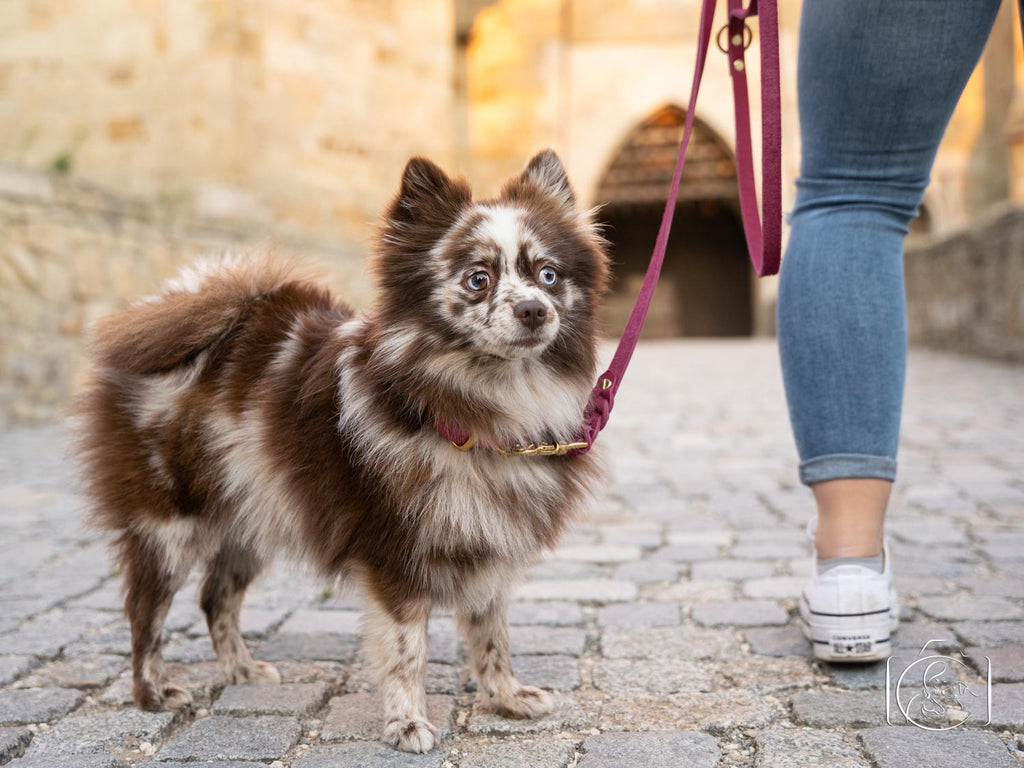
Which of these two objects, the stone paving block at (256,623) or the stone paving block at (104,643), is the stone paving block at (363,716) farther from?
the stone paving block at (104,643)

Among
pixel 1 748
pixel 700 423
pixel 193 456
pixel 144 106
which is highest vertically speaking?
pixel 144 106

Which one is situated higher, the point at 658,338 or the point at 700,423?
the point at 700,423

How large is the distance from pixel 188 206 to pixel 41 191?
15.9 feet

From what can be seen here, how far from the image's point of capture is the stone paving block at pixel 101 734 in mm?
2256

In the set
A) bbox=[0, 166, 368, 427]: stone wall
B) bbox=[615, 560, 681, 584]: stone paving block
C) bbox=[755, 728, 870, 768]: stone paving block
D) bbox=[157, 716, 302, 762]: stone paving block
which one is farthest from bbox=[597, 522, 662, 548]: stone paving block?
bbox=[0, 166, 368, 427]: stone wall

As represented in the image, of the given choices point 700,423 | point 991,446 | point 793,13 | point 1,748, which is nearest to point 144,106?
point 700,423

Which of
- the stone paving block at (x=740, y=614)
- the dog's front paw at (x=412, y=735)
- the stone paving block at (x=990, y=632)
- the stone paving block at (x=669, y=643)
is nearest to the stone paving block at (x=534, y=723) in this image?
the dog's front paw at (x=412, y=735)

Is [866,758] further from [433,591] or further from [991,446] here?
[991,446]

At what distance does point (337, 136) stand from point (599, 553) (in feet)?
39.8

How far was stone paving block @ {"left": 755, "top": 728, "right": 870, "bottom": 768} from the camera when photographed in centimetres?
206

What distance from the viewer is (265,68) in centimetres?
1344

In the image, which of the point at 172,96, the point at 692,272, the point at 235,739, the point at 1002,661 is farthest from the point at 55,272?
the point at 692,272

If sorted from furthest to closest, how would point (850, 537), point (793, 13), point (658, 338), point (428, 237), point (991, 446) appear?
point (658, 338) → point (793, 13) → point (991, 446) → point (850, 537) → point (428, 237)

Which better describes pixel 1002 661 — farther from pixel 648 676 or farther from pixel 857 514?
pixel 648 676
